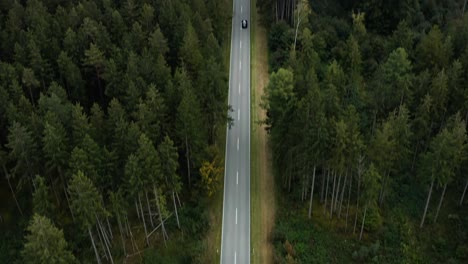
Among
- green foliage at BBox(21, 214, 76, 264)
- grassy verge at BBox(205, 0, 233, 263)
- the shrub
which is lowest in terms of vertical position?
the shrub

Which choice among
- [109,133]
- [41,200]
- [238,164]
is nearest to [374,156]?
[238,164]

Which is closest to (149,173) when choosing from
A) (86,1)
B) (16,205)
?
(16,205)

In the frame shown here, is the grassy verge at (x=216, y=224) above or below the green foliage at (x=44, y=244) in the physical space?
below

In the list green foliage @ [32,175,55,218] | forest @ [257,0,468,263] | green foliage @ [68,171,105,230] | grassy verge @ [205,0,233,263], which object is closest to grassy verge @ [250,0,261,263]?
forest @ [257,0,468,263]

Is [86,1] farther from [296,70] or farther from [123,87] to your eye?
[296,70]

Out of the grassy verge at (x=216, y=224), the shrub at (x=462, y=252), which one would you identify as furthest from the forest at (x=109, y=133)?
the shrub at (x=462, y=252)

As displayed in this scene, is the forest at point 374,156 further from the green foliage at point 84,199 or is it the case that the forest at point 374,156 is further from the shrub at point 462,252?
the green foliage at point 84,199

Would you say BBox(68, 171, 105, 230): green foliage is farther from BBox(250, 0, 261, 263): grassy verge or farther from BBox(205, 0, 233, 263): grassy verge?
BBox(250, 0, 261, 263): grassy verge
